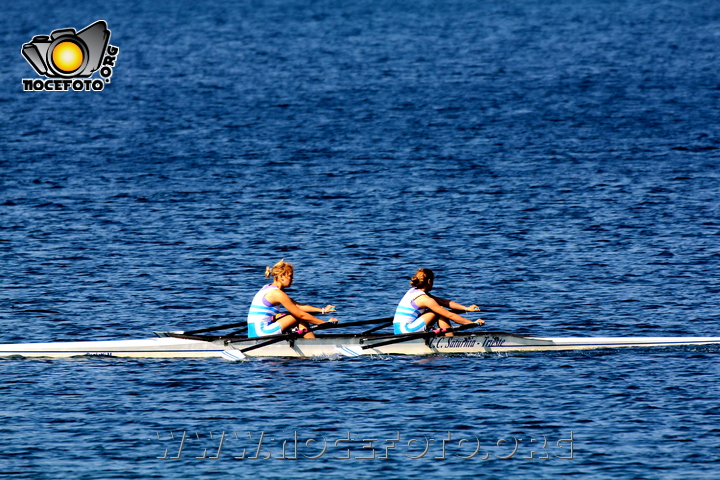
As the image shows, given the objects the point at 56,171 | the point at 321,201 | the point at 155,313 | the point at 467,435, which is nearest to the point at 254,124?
the point at 56,171

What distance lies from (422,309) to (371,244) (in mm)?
10828

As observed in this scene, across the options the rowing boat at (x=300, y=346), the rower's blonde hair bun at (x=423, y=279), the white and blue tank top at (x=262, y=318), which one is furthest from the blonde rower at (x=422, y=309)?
the white and blue tank top at (x=262, y=318)

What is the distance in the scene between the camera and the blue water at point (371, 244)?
59.8ft

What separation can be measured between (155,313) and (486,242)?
11140mm

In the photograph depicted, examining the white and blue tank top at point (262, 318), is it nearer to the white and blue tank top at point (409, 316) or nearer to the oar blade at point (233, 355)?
the oar blade at point (233, 355)

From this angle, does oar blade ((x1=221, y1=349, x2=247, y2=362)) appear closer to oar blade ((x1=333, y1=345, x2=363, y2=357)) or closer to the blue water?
the blue water

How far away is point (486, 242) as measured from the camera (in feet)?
111

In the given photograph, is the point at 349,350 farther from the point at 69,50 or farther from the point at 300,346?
the point at 69,50

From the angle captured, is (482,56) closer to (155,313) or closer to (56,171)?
(56,171)

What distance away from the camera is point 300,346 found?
22.5m

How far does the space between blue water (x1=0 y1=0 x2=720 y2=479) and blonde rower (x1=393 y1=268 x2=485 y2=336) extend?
82cm

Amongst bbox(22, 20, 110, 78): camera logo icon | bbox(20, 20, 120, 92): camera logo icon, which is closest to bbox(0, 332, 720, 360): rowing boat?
bbox(20, 20, 120, 92): camera logo icon

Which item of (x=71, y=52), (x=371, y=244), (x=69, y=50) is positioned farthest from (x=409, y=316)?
(x=71, y=52)

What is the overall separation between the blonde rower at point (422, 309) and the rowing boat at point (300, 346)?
1.08 feet
